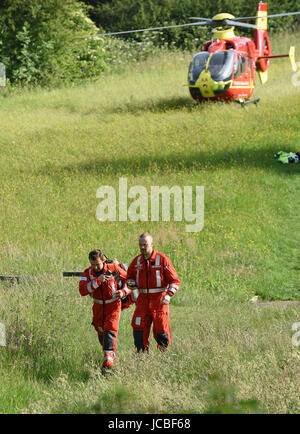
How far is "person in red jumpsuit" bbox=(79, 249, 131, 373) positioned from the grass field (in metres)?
0.31

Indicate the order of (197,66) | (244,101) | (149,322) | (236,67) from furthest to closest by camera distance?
(244,101) → (197,66) → (236,67) → (149,322)

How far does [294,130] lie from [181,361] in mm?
20774

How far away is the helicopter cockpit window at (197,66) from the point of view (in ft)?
94.6

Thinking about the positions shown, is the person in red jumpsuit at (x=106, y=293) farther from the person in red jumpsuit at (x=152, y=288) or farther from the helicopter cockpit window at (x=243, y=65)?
the helicopter cockpit window at (x=243, y=65)

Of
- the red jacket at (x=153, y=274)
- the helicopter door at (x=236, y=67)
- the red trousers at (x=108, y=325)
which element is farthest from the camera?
the helicopter door at (x=236, y=67)

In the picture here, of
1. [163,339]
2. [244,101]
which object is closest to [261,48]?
[244,101]

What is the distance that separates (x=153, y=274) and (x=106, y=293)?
74 cm

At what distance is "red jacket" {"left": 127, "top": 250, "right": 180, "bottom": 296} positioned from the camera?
8852 mm

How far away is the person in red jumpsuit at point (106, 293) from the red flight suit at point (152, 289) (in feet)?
0.88

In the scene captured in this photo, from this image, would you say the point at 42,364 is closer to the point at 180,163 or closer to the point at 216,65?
the point at 180,163

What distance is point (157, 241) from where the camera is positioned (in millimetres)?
16844

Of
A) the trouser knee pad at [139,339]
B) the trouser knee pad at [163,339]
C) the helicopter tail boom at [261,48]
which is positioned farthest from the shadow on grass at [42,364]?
the helicopter tail boom at [261,48]

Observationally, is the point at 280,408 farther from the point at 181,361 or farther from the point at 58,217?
the point at 58,217
